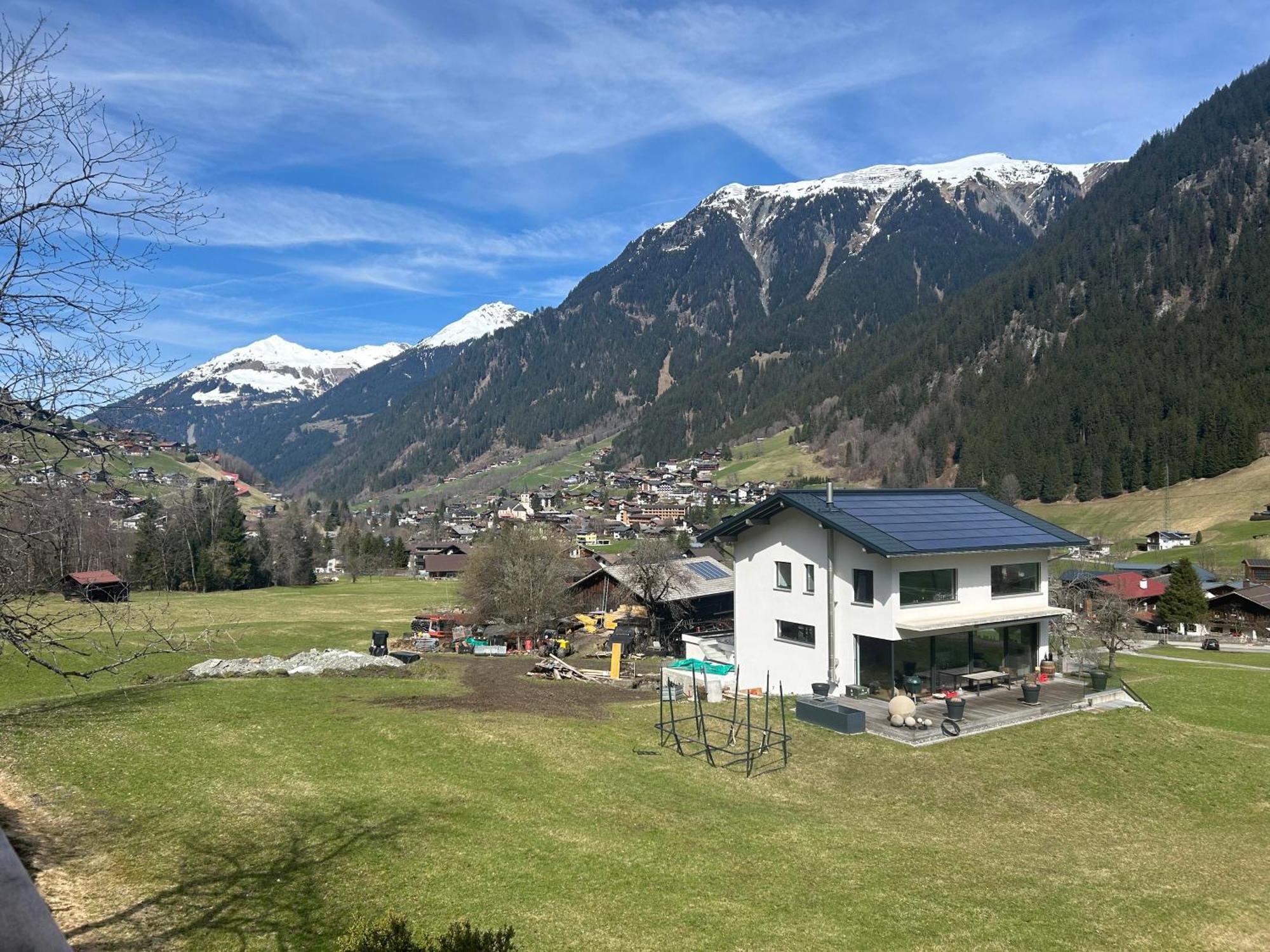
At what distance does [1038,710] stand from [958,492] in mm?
12014

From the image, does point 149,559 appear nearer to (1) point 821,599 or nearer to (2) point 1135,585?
(1) point 821,599

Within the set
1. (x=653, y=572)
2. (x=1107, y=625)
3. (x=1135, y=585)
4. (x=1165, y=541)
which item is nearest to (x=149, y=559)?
(x=653, y=572)

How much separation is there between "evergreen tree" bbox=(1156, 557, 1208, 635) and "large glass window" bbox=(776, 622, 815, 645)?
63.6m

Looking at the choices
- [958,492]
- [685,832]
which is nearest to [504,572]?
[958,492]

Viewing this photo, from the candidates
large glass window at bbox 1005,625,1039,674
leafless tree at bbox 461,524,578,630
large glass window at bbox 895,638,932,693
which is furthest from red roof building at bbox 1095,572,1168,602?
large glass window at bbox 895,638,932,693

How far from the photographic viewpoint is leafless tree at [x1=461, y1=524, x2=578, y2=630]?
5691 centimetres

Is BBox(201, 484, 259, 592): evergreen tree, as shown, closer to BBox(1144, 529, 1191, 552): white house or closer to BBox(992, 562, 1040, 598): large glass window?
BBox(992, 562, 1040, 598): large glass window

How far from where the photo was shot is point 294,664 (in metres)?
32.7

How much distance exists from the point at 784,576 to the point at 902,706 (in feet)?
28.0

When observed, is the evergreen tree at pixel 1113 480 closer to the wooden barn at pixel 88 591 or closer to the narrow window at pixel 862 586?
the narrow window at pixel 862 586

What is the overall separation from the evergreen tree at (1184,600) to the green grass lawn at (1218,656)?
1039cm

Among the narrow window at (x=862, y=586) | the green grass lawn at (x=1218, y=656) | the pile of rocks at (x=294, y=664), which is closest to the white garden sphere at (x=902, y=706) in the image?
the narrow window at (x=862, y=586)

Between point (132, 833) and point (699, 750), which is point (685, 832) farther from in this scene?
point (132, 833)

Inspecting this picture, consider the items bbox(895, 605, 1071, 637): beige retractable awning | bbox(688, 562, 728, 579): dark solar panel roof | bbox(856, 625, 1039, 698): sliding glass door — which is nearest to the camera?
bbox(895, 605, 1071, 637): beige retractable awning
